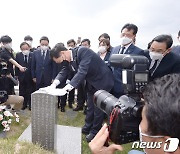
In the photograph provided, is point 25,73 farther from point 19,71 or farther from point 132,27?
point 132,27

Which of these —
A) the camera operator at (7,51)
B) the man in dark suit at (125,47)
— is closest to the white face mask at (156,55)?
the man in dark suit at (125,47)

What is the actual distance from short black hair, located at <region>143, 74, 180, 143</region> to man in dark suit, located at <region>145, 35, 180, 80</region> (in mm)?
2253

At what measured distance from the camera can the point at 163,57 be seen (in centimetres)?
328

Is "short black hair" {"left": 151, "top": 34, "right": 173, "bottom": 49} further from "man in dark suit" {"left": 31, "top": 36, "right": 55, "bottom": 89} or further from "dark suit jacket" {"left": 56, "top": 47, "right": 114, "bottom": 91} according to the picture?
"man in dark suit" {"left": 31, "top": 36, "right": 55, "bottom": 89}

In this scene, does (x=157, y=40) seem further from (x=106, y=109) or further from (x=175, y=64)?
(x=106, y=109)

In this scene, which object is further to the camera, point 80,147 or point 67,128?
point 67,128

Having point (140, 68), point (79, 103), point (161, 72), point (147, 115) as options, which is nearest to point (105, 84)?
point (161, 72)

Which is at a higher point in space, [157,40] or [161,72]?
[157,40]

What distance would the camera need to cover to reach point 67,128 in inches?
180

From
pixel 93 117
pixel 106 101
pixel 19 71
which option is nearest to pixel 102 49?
pixel 93 117

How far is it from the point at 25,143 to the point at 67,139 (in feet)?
2.85

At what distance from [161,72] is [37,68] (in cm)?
346

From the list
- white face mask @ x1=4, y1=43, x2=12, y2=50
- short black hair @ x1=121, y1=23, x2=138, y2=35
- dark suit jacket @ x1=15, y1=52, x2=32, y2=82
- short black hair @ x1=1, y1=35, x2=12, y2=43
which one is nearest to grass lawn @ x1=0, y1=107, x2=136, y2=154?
dark suit jacket @ x1=15, y1=52, x2=32, y2=82

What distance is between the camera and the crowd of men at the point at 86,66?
129 inches
